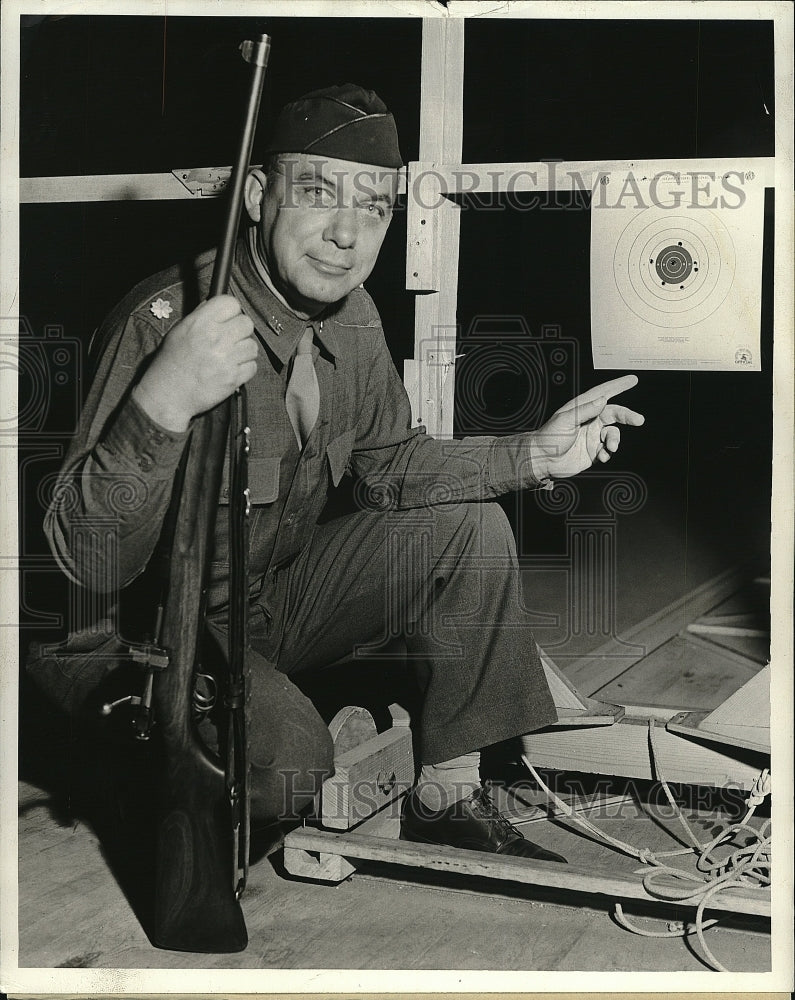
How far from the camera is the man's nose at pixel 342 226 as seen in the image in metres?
1.50

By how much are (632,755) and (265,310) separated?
986mm

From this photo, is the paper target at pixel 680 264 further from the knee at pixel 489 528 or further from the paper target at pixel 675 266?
the knee at pixel 489 528

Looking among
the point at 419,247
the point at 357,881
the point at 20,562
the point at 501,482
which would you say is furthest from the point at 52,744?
the point at 419,247

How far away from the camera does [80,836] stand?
177 centimetres

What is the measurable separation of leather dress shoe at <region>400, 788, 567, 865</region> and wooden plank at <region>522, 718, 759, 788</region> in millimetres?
229

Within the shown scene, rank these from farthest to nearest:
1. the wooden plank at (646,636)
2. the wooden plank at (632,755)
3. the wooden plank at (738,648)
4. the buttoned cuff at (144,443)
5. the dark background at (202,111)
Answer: the wooden plank at (738,648) < the wooden plank at (646,636) < the wooden plank at (632,755) < the dark background at (202,111) < the buttoned cuff at (144,443)

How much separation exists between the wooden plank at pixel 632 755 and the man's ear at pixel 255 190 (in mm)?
1008

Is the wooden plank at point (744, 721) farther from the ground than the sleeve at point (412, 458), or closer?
closer

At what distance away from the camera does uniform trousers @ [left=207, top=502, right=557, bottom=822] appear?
63.4 inches

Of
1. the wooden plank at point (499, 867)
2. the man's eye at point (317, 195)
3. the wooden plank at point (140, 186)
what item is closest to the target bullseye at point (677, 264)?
the wooden plank at point (140, 186)

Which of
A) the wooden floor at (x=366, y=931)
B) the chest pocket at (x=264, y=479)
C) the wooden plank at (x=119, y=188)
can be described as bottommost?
the wooden floor at (x=366, y=931)

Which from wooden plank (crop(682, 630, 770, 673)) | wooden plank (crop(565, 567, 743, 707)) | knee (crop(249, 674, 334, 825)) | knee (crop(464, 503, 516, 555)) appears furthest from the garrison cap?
wooden plank (crop(682, 630, 770, 673))

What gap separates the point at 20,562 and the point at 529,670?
0.77 metres

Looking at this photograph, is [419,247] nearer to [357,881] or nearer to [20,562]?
[20,562]
